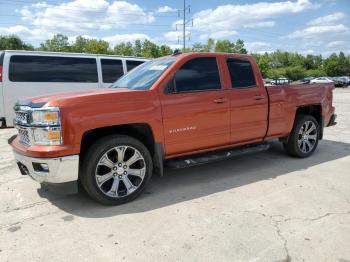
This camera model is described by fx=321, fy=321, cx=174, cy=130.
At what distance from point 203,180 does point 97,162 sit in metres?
1.72

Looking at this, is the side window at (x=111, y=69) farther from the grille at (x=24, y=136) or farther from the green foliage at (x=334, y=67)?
the green foliage at (x=334, y=67)

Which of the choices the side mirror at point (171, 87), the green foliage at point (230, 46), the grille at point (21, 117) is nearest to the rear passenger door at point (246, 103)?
the side mirror at point (171, 87)

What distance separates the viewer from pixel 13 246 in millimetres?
3023

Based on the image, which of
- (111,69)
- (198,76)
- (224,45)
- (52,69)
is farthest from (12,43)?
(198,76)

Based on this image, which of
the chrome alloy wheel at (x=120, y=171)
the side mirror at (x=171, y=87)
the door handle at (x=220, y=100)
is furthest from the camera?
the door handle at (x=220, y=100)

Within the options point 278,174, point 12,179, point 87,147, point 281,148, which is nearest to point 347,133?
point 281,148

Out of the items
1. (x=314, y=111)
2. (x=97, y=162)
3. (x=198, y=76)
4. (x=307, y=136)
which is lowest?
(x=307, y=136)

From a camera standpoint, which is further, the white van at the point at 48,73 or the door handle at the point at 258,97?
the white van at the point at 48,73

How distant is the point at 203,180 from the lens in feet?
15.6

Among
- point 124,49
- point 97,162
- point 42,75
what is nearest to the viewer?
point 97,162

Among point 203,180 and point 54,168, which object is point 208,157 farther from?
point 54,168

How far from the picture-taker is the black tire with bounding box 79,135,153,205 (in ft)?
12.1

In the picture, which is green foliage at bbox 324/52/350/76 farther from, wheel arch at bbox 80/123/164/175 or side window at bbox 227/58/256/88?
wheel arch at bbox 80/123/164/175

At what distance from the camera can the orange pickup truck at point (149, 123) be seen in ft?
11.6
